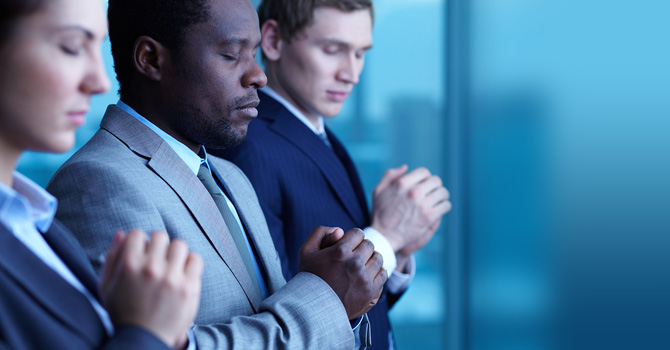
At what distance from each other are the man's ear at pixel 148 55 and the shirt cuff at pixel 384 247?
0.67 meters

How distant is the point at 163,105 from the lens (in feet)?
3.65

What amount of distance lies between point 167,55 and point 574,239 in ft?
5.09

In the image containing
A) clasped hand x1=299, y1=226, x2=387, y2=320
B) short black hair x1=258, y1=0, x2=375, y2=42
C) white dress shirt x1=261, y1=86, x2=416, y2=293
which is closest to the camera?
clasped hand x1=299, y1=226, x2=387, y2=320

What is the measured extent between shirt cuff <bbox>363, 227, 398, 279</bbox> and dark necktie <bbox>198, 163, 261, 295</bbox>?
18.8 inches

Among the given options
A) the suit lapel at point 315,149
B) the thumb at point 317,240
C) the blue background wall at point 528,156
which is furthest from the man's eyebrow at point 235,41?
the blue background wall at point 528,156

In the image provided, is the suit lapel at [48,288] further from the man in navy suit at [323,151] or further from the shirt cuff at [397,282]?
the shirt cuff at [397,282]

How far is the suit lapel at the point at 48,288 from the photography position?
616 millimetres

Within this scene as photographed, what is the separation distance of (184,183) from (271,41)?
81 cm

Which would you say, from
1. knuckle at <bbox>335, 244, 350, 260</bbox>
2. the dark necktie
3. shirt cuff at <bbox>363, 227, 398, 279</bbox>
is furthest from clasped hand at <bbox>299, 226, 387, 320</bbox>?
shirt cuff at <bbox>363, 227, 398, 279</bbox>

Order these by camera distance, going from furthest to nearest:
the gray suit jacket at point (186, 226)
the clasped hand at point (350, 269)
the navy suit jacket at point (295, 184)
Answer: the navy suit jacket at point (295, 184) → the clasped hand at point (350, 269) → the gray suit jacket at point (186, 226)

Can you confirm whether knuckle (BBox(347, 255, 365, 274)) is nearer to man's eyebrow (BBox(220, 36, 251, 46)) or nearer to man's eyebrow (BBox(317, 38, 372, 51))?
man's eyebrow (BBox(220, 36, 251, 46))

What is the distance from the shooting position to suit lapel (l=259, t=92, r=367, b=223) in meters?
1.62

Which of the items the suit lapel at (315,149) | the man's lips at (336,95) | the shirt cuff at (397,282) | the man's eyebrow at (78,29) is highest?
the man's eyebrow at (78,29)

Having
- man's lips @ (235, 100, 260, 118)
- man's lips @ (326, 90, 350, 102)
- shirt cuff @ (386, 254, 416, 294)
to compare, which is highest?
man's lips @ (235, 100, 260, 118)
